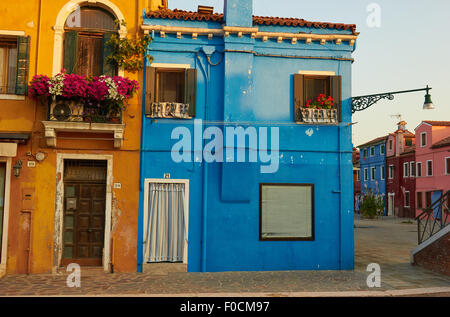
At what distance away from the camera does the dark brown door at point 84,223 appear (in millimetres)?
10234

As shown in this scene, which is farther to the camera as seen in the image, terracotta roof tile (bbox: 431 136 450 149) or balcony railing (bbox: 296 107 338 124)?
terracotta roof tile (bbox: 431 136 450 149)

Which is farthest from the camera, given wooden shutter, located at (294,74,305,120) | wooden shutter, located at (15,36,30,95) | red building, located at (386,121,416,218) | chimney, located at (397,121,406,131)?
chimney, located at (397,121,406,131)

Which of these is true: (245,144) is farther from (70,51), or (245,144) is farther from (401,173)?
(401,173)

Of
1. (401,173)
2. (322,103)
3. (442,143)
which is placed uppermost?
(442,143)

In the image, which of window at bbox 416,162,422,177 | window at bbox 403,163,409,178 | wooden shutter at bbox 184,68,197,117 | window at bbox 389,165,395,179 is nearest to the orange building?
wooden shutter at bbox 184,68,197,117

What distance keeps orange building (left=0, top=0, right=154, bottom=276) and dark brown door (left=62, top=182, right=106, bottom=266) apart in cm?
3

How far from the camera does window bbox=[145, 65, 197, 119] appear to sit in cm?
1050

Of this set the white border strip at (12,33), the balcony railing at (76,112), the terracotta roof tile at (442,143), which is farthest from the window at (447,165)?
the white border strip at (12,33)

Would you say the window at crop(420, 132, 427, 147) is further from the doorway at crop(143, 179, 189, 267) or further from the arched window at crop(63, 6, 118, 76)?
the arched window at crop(63, 6, 118, 76)

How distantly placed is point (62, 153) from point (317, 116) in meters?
6.95

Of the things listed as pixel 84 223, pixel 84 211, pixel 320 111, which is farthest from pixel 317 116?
pixel 84 223

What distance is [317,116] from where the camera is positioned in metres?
10.9

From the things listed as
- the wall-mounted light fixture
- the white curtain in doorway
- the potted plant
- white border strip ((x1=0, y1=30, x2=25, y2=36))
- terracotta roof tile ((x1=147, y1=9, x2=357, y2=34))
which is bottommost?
the white curtain in doorway
